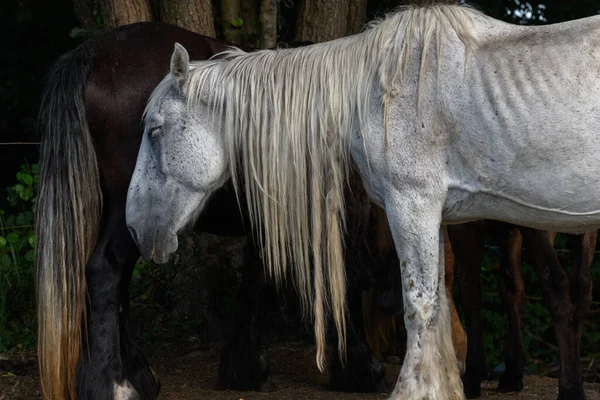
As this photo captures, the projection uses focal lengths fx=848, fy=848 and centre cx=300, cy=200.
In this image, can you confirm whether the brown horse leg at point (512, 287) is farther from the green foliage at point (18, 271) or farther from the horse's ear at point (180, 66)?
the green foliage at point (18, 271)

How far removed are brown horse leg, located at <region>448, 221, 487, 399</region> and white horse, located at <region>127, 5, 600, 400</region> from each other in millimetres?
1259

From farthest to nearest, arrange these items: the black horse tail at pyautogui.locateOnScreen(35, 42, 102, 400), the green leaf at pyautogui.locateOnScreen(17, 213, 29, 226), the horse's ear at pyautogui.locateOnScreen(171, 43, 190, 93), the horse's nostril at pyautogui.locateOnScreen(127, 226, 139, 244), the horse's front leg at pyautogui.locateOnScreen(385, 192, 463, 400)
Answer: the green leaf at pyautogui.locateOnScreen(17, 213, 29, 226)
the black horse tail at pyautogui.locateOnScreen(35, 42, 102, 400)
the horse's nostril at pyautogui.locateOnScreen(127, 226, 139, 244)
the horse's ear at pyautogui.locateOnScreen(171, 43, 190, 93)
the horse's front leg at pyautogui.locateOnScreen(385, 192, 463, 400)

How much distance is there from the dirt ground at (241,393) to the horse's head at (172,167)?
1266mm

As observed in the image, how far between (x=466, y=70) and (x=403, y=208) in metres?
0.60

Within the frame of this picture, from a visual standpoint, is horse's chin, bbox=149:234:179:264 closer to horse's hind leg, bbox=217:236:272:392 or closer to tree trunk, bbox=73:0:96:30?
horse's hind leg, bbox=217:236:272:392

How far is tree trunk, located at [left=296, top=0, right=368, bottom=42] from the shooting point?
5.95 m

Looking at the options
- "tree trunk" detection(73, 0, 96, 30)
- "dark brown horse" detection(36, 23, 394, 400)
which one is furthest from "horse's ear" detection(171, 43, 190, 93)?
"tree trunk" detection(73, 0, 96, 30)

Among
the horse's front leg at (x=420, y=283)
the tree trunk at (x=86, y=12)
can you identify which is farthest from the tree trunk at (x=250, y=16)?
the horse's front leg at (x=420, y=283)

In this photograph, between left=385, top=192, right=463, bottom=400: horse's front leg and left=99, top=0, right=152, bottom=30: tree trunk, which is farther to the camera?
left=99, top=0, right=152, bottom=30: tree trunk

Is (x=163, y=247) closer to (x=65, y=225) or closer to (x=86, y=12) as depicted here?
(x=65, y=225)

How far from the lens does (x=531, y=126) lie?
10.7ft

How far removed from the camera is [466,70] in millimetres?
3367

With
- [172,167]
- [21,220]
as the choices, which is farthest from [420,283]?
[21,220]

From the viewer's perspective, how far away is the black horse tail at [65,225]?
4.09m
